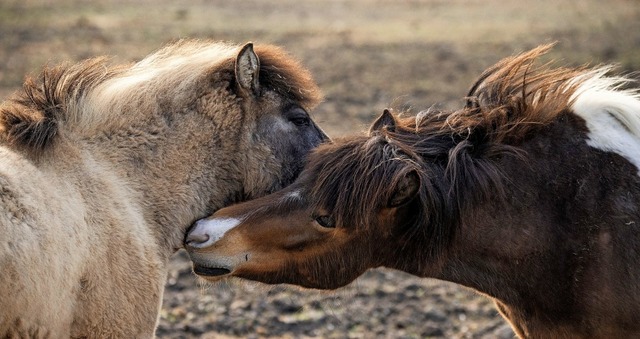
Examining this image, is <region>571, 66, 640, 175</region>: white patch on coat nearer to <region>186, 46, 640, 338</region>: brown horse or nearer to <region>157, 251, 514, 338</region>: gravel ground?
<region>186, 46, 640, 338</region>: brown horse

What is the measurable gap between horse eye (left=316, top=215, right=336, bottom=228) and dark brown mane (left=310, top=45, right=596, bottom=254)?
0.06 m

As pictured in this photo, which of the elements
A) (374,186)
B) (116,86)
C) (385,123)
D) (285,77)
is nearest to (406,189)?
(374,186)

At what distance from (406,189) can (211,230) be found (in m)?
0.98

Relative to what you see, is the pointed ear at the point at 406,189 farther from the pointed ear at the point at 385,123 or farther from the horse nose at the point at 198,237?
the horse nose at the point at 198,237

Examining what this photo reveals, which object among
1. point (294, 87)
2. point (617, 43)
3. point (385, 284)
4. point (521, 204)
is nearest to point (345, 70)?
point (617, 43)

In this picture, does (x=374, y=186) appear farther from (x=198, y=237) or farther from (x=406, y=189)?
(x=198, y=237)

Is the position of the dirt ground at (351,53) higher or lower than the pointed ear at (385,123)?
lower

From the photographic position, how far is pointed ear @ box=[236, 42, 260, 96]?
4.67 meters

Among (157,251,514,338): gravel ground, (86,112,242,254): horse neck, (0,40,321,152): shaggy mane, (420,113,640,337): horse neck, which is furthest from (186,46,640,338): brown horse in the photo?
(157,251,514,338): gravel ground

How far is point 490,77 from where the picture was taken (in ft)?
14.9

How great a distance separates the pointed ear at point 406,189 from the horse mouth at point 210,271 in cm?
90

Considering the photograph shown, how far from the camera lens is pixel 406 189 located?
3.96 meters

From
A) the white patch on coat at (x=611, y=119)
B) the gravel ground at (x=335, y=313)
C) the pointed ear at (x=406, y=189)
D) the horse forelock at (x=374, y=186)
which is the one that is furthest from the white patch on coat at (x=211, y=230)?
the gravel ground at (x=335, y=313)

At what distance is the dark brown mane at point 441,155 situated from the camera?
158 inches
